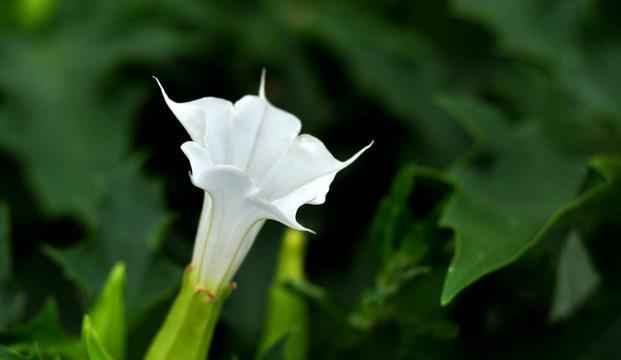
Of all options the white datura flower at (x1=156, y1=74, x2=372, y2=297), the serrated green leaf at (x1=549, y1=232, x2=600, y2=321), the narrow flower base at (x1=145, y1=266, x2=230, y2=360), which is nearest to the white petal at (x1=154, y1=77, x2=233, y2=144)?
the white datura flower at (x1=156, y1=74, x2=372, y2=297)

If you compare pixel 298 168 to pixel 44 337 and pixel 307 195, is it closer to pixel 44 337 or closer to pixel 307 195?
pixel 307 195

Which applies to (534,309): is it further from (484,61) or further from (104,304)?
(484,61)

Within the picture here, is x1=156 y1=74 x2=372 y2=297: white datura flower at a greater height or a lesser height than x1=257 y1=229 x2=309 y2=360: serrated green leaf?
greater

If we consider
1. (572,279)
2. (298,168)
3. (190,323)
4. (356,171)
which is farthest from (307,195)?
(356,171)

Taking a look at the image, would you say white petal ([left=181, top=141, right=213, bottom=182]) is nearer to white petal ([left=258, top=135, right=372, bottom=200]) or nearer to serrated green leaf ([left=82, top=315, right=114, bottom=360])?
white petal ([left=258, top=135, right=372, bottom=200])

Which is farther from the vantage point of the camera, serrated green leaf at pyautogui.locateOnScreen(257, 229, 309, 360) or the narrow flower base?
serrated green leaf at pyautogui.locateOnScreen(257, 229, 309, 360)

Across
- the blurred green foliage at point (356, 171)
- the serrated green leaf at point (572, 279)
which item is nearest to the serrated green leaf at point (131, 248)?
the blurred green foliage at point (356, 171)

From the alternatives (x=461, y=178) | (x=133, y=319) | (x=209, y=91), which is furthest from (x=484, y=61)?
(x=133, y=319)
